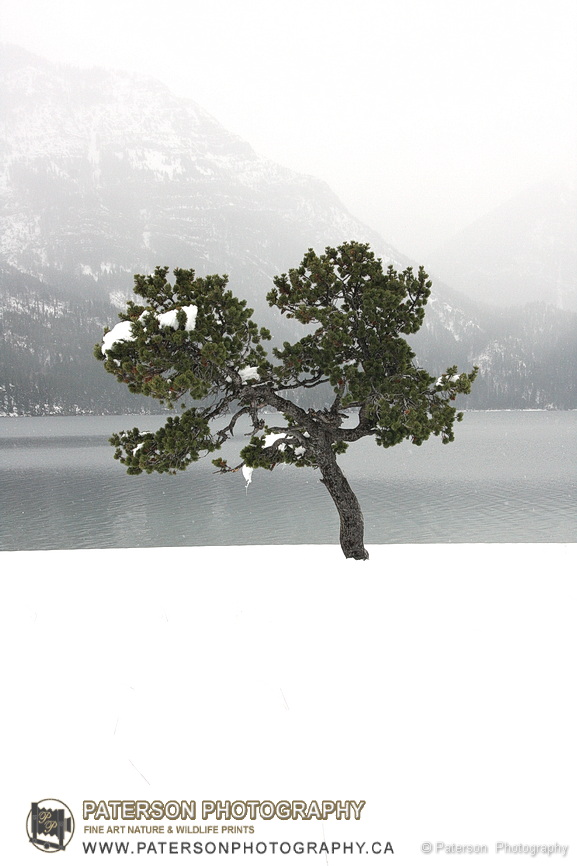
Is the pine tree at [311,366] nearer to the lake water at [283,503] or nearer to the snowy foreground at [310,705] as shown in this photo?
the snowy foreground at [310,705]

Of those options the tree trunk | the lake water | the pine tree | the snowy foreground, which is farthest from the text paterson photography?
the lake water

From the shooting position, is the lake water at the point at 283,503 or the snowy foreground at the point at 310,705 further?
the lake water at the point at 283,503

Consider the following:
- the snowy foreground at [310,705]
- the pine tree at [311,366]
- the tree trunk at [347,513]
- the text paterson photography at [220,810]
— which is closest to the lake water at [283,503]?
the tree trunk at [347,513]

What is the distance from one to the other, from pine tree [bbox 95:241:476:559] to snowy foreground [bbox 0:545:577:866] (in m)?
2.58

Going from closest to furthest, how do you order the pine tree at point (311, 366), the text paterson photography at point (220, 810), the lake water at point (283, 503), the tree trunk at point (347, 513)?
the text paterson photography at point (220, 810) < the pine tree at point (311, 366) < the tree trunk at point (347, 513) < the lake water at point (283, 503)

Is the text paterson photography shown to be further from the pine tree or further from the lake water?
the lake water

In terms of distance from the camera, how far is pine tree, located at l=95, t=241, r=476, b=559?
9.81 metres

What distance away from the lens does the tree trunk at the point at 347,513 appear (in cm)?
1104

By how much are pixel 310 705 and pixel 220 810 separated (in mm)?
1307

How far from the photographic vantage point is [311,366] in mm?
11055

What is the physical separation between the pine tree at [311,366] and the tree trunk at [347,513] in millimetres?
19

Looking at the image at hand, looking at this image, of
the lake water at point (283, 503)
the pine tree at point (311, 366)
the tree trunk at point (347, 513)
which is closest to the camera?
the pine tree at point (311, 366)

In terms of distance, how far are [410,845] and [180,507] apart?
40.6 meters

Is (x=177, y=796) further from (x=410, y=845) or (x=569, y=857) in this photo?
(x=569, y=857)
